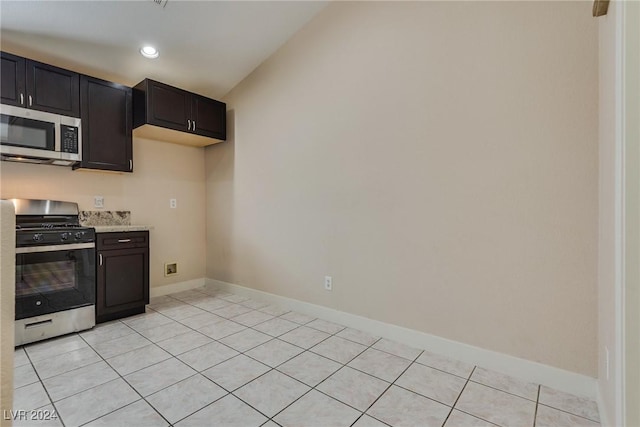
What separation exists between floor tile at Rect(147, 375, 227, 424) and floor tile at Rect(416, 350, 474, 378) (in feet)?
4.24

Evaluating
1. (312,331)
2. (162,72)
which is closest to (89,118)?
(162,72)

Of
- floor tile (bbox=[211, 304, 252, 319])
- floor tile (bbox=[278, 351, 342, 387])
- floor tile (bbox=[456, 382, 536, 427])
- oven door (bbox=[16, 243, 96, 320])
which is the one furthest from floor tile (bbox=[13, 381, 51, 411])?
floor tile (bbox=[456, 382, 536, 427])

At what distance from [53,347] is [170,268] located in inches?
58.0

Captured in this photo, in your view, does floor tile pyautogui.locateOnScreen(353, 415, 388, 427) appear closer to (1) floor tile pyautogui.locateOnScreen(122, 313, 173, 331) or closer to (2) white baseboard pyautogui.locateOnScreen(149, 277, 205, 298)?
(1) floor tile pyautogui.locateOnScreen(122, 313, 173, 331)

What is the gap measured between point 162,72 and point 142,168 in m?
1.07

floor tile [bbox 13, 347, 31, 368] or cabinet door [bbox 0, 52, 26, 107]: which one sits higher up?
cabinet door [bbox 0, 52, 26, 107]

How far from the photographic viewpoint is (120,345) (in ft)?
7.27

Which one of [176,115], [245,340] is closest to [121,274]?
[245,340]

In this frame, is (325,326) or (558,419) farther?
(325,326)

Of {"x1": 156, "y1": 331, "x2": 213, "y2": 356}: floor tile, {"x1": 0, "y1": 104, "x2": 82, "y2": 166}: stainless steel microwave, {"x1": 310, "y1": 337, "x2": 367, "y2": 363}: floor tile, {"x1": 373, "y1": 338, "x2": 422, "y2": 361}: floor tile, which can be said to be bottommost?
{"x1": 373, "y1": 338, "x2": 422, "y2": 361}: floor tile

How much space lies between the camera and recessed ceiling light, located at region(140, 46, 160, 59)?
8.98 feet

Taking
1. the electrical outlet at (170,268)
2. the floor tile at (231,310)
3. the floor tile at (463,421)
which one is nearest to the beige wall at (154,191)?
the electrical outlet at (170,268)

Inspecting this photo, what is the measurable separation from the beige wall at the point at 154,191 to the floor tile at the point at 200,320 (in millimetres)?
1021

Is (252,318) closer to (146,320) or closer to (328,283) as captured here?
(328,283)
